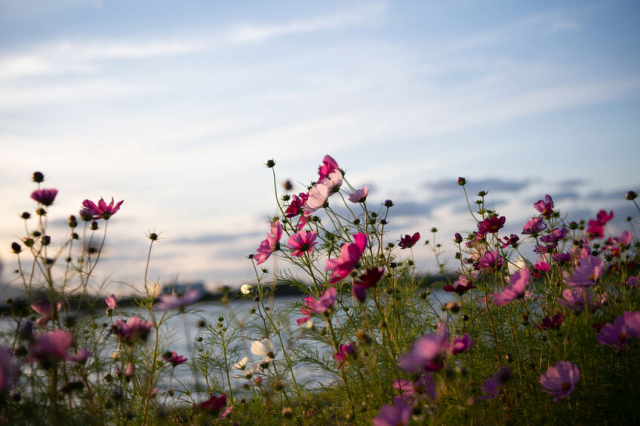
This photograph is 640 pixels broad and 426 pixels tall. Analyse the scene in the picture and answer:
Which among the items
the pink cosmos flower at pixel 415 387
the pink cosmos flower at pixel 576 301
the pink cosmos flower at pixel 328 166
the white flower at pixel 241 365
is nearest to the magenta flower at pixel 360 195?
the pink cosmos flower at pixel 328 166

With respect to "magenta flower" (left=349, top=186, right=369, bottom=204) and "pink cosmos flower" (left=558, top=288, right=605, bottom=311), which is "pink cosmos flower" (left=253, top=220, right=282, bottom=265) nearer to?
"magenta flower" (left=349, top=186, right=369, bottom=204)

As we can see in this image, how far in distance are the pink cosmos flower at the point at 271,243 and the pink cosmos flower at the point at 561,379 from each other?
34.7 inches

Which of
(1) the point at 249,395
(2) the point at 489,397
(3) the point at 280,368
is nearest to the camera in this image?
(2) the point at 489,397

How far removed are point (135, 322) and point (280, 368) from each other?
0.83 meters

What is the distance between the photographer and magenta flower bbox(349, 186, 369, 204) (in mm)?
1733

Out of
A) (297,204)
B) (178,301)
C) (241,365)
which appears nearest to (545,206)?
(297,204)

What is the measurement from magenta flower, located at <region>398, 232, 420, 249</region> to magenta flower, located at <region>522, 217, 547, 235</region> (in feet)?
1.57

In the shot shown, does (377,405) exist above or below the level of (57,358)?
below

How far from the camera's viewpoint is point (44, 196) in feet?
4.76

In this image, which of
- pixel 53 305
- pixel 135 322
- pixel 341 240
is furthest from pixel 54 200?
pixel 341 240

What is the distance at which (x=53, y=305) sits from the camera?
4.14 ft

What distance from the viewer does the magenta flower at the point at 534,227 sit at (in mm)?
1945

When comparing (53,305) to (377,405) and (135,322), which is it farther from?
(377,405)

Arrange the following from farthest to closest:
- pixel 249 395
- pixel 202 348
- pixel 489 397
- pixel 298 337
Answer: pixel 202 348 < pixel 249 395 < pixel 298 337 < pixel 489 397
